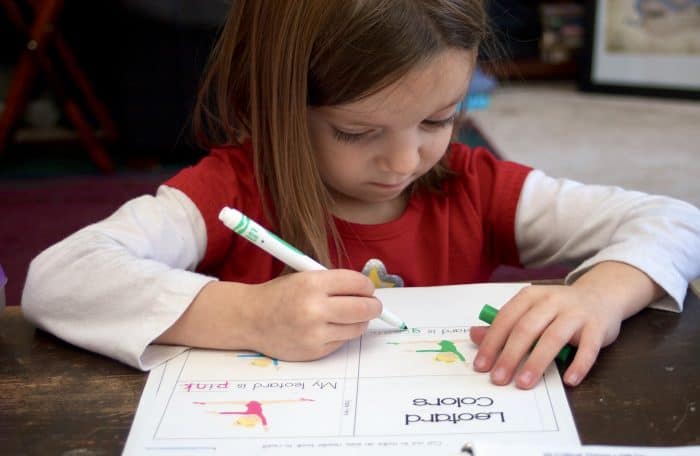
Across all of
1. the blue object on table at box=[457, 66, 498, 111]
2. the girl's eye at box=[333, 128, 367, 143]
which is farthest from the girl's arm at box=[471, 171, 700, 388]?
the blue object on table at box=[457, 66, 498, 111]

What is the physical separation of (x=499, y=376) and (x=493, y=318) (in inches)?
2.8

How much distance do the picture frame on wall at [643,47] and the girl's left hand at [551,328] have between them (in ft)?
7.60

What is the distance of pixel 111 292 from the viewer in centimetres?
68

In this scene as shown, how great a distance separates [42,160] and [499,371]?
7.78 ft

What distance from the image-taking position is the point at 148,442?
53cm

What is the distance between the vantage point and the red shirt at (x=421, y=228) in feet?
2.85

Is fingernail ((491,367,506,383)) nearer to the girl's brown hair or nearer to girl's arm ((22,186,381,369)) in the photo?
girl's arm ((22,186,381,369))

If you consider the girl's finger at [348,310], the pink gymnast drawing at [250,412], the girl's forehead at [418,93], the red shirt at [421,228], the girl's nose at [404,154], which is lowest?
the red shirt at [421,228]

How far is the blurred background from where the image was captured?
7.25ft

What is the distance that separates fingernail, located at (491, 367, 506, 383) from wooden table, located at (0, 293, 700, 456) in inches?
1.8

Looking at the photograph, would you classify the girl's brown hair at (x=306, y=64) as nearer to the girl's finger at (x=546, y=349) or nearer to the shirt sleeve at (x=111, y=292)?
the shirt sleeve at (x=111, y=292)

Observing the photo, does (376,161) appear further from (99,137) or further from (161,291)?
(99,137)

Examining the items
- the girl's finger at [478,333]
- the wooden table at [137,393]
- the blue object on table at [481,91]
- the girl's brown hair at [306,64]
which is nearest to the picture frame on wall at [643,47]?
the blue object on table at [481,91]

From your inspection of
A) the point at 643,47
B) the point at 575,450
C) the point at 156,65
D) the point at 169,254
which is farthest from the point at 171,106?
the point at 575,450
